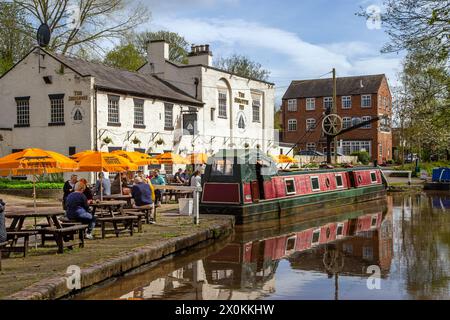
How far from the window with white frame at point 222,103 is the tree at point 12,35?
11.9 meters

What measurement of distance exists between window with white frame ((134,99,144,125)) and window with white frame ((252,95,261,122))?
1211 cm

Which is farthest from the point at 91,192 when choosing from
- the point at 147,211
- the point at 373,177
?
the point at 373,177

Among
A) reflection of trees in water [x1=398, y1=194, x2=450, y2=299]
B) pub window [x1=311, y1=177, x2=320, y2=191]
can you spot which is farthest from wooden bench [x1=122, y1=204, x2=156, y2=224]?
pub window [x1=311, y1=177, x2=320, y2=191]

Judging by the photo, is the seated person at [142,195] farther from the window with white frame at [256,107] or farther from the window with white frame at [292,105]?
the window with white frame at [292,105]

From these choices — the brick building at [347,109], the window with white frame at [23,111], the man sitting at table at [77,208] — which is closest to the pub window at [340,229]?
the man sitting at table at [77,208]

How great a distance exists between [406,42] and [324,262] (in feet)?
19.3

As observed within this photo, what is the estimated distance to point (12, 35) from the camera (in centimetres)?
3369

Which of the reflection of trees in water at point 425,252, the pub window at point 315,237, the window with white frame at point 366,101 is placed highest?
the window with white frame at point 366,101

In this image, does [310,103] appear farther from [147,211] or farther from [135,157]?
[147,211]

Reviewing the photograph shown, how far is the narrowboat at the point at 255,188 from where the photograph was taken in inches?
624

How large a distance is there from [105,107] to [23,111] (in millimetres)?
4475

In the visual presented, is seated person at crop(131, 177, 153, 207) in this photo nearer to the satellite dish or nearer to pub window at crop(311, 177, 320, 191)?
pub window at crop(311, 177, 320, 191)
